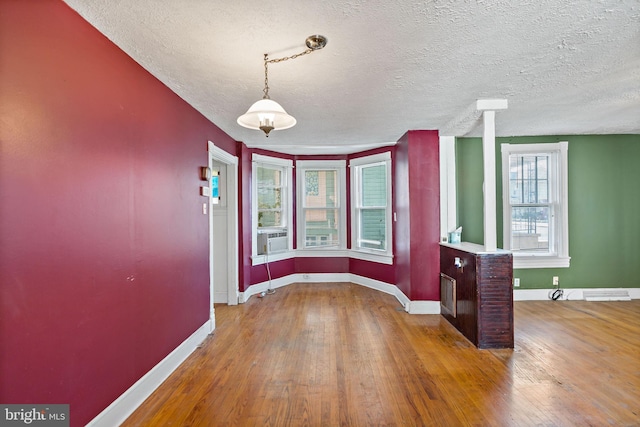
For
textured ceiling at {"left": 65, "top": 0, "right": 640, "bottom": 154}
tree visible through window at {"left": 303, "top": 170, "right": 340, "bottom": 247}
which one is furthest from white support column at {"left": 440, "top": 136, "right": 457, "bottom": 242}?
tree visible through window at {"left": 303, "top": 170, "right": 340, "bottom": 247}

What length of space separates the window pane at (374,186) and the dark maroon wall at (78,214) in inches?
140

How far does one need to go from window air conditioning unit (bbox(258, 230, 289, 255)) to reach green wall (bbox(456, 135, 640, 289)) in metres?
2.97

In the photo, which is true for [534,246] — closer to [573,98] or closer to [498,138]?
[498,138]

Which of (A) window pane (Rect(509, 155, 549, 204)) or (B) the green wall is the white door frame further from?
(A) window pane (Rect(509, 155, 549, 204))

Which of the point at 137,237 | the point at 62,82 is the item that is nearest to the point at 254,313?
the point at 137,237

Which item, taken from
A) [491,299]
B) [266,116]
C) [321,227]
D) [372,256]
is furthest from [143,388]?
→ [321,227]

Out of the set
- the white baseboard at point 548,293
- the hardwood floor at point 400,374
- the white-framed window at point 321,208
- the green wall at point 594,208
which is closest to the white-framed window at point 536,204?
the green wall at point 594,208

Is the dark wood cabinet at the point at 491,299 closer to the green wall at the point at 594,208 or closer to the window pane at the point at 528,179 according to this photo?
the green wall at the point at 594,208

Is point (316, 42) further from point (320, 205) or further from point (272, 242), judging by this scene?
point (320, 205)

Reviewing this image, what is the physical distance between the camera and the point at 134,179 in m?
2.13

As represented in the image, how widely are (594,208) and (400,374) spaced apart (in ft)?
14.0

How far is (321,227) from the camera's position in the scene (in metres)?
5.92

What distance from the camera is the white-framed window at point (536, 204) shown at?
4.57m

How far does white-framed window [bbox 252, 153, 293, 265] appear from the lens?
16.8ft
